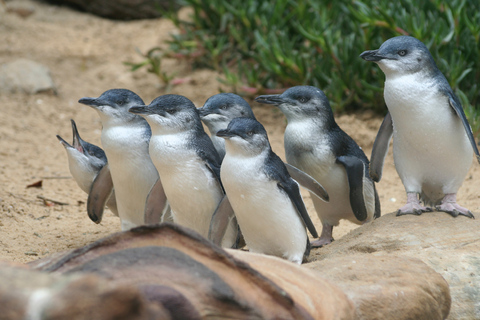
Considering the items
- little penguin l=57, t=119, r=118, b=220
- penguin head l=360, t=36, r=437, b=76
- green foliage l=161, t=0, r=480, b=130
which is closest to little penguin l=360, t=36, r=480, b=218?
penguin head l=360, t=36, r=437, b=76

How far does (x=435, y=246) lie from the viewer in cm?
356

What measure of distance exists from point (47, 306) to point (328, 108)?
307cm

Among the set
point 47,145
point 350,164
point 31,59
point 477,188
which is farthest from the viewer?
point 31,59

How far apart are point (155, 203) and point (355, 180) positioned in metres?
1.35

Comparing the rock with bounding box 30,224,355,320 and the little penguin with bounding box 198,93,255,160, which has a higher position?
the rock with bounding box 30,224,355,320

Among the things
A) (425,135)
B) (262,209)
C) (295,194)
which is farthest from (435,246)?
(262,209)

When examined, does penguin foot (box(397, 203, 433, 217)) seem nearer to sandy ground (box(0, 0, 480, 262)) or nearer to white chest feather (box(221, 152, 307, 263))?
white chest feather (box(221, 152, 307, 263))

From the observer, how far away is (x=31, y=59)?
910 centimetres

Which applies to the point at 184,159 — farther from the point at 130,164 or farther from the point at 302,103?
the point at 302,103

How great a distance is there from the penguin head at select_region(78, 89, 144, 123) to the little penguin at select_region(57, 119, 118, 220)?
18.1 inches

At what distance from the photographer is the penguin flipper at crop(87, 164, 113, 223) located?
4.54m

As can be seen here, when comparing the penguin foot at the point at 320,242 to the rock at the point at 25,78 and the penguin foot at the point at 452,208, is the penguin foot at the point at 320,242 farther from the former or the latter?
the rock at the point at 25,78

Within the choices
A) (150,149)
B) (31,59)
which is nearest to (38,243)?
(150,149)

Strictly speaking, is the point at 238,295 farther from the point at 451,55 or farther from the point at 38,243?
the point at 451,55
